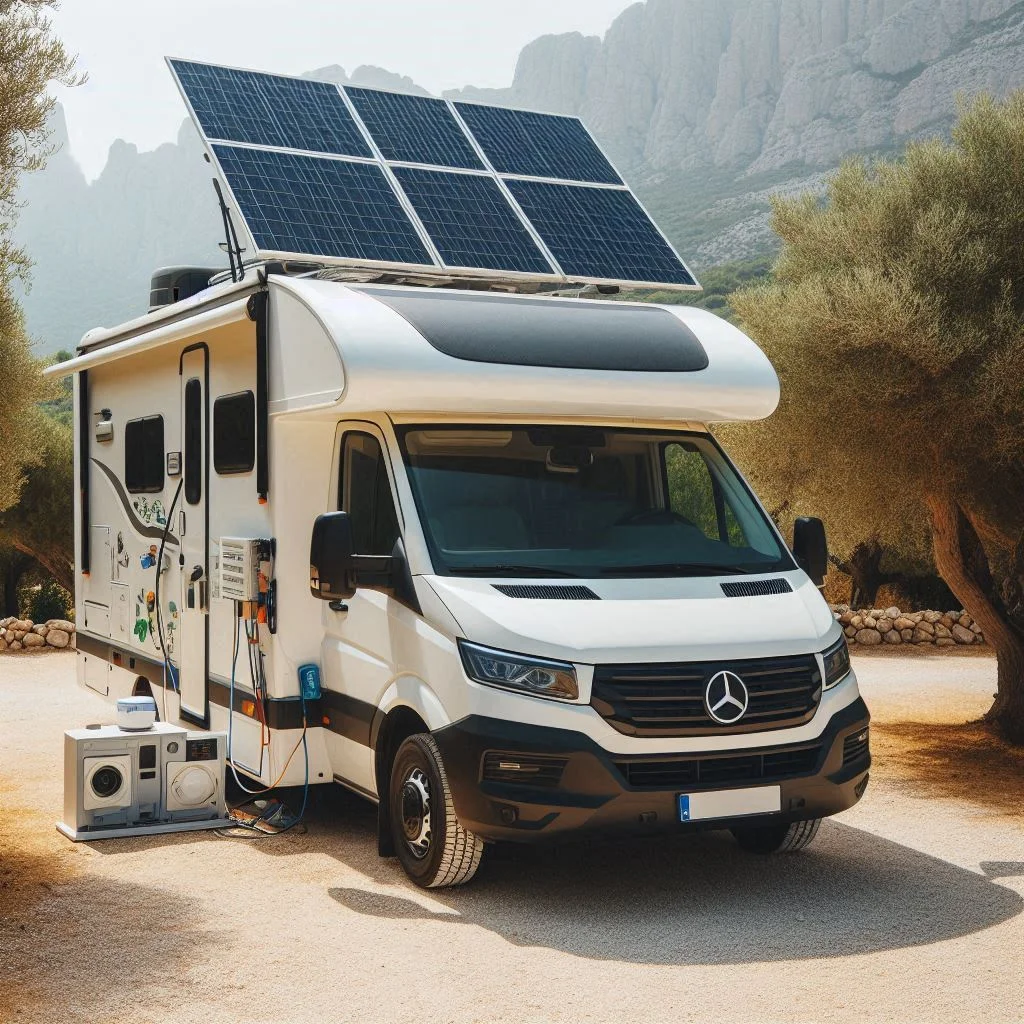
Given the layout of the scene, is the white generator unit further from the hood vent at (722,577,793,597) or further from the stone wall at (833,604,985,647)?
the stone wall at (833,604,985,647)

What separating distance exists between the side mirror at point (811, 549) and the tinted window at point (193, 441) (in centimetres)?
356

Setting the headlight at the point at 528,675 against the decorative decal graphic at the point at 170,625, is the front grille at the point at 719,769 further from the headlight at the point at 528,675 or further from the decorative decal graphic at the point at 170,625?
the decorative decal graphic at the point at 170,625

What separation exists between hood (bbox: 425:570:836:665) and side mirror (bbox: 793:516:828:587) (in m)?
0.77

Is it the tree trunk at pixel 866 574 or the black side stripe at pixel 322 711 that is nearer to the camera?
the black side stripe at pixel 322 711

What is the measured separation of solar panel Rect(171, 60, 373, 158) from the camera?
968cm

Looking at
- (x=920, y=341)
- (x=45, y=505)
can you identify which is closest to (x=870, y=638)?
(x=920, y=341)

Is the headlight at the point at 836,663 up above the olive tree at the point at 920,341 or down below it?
below

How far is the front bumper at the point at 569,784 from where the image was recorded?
19.2ft

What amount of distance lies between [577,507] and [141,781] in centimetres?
289

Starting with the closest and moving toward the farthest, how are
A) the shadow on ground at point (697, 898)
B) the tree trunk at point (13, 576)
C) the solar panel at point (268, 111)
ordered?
1. the shadow on ground at point (697, 898)
2. the solar panel at point (268, 111)
3. the tree trunk at point (13, 576)

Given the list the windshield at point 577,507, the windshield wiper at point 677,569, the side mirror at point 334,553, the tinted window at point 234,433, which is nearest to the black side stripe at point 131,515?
the tinted window at point 234,433

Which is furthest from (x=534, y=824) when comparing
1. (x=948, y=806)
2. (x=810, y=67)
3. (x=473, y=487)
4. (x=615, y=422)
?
(x=810, y=67)

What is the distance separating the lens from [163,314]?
868 cm

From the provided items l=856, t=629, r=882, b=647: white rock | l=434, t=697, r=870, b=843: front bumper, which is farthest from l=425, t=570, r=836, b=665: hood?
l=856, t=629, r=882, b=647: white rock
